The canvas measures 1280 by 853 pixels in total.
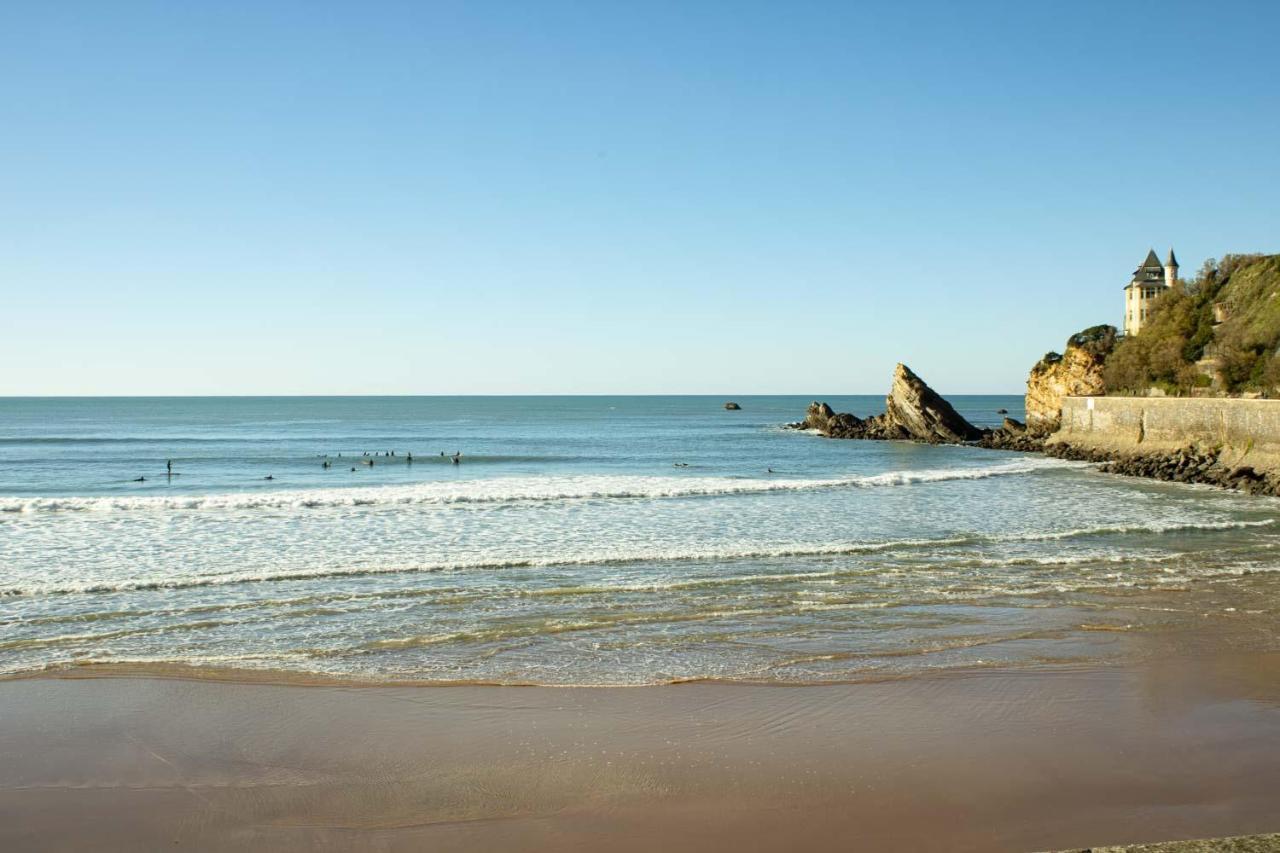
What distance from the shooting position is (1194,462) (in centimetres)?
3472

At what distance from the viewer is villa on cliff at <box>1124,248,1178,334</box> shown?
68562 millimetres

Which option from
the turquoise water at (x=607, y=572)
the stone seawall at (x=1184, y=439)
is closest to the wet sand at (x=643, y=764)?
the turquoise water at (x=607, y=572)

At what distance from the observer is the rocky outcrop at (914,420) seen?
205ft

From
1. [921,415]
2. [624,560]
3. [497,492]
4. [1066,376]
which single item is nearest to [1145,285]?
[1066,376]

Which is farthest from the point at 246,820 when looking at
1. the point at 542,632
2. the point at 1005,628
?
the point at 1005,628

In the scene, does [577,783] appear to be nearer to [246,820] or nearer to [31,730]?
[246,820]

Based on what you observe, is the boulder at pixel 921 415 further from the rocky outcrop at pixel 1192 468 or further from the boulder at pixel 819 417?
the rocky outcrop at pixel 1192 468

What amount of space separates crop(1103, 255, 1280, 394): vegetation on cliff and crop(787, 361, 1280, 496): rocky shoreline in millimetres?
4533

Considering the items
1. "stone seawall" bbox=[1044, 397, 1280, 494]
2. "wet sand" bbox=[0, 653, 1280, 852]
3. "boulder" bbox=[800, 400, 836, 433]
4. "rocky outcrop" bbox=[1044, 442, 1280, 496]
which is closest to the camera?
"wet sand" bbox=[0, 653, 1280, 852]

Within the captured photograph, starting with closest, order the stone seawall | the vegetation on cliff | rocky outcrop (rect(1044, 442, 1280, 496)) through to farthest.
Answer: rocky outcrop (rect(1044, 442, 1280, 496))
the stone seawall
the vegetation on cliff

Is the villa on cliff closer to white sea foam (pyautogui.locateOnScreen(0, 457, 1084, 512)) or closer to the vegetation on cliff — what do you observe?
the vegetation on cliff

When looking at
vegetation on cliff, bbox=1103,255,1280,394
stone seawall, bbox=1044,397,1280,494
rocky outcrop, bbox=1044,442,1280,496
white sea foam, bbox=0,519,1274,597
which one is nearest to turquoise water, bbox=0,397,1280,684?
white sea foam, bbox=0,519,1274,597

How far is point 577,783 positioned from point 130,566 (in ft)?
39.0

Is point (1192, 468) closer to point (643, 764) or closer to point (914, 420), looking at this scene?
point (914, 420)
